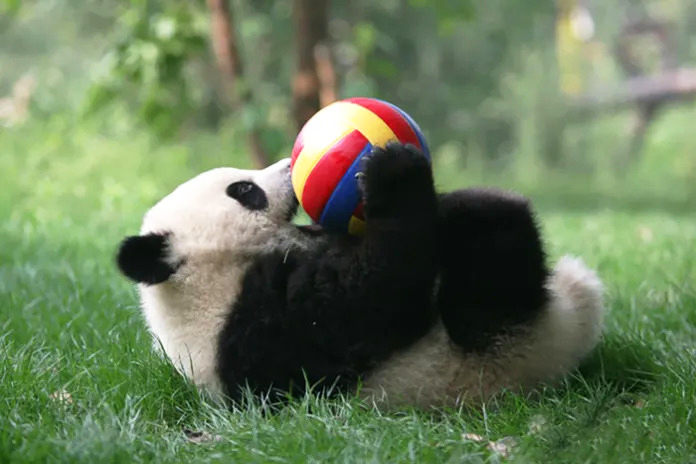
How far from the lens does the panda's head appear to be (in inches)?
112

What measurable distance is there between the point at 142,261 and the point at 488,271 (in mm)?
1082

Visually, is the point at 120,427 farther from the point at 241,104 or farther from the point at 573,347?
the point at 241,104

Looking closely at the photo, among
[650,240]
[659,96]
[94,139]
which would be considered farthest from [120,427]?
[659,96]

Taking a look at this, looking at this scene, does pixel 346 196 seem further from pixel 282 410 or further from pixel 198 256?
pixel 282 410

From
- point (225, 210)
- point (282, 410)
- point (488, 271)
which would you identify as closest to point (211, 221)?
point (225, 210)

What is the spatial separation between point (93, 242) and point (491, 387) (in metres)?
3.75

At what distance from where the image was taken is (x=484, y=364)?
2.89 metres

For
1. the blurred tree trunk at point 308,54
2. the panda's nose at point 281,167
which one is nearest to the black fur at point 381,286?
the panda's nose at point 281,167

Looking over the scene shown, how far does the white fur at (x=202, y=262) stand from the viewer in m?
2.88

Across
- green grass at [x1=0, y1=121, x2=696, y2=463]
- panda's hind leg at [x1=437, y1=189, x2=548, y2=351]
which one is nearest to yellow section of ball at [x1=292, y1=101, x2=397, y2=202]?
panda's hind leg at [x1=437, y1=189, x2=548, y2=351]

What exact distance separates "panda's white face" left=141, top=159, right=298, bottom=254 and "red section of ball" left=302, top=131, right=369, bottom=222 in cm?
17

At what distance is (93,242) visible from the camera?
19.6ft

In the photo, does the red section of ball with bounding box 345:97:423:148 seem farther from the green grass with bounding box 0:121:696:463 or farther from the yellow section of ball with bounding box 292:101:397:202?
the green grass with bounding box 0:121:696:463

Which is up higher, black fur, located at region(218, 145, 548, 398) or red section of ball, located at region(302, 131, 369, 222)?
red section of ball, located at region(302, 131, 369, 222)
